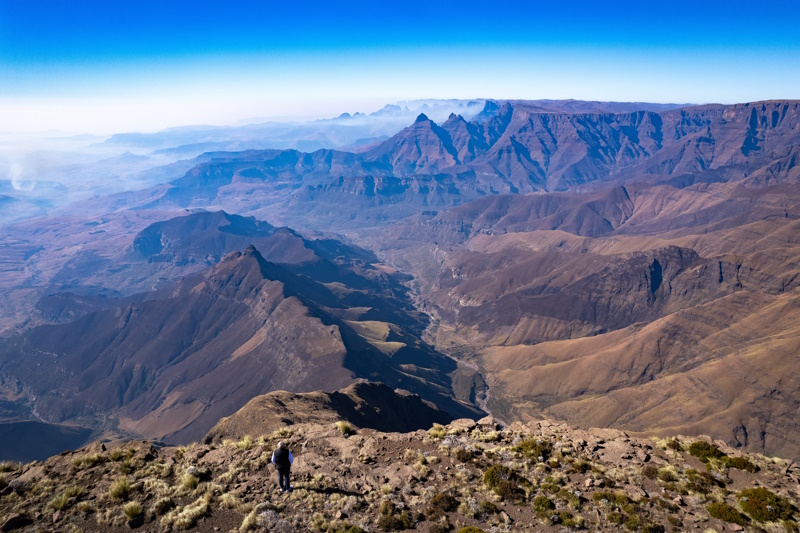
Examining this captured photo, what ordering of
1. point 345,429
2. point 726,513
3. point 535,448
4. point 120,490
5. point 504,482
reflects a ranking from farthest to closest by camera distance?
point 345,429 < point 535,448 < point 504,482 < point 120,490 < point 726,513

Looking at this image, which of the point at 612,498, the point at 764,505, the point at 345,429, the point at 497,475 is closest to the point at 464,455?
the point at 497,475

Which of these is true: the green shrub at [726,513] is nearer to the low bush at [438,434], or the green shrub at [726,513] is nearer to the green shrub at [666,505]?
the green shrub at [666,505]

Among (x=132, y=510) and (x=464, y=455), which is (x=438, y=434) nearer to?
(x=464, y=455)

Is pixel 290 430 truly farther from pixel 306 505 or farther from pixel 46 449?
pixel 46 449

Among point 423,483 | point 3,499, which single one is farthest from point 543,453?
point 3,499

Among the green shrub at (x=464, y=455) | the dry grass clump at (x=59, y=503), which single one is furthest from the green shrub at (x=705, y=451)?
the dry grass clump at (x=59, y=503)

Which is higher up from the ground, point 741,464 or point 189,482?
point 189,482

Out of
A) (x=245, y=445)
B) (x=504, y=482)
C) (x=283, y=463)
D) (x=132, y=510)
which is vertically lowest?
(x=245, y=445)
